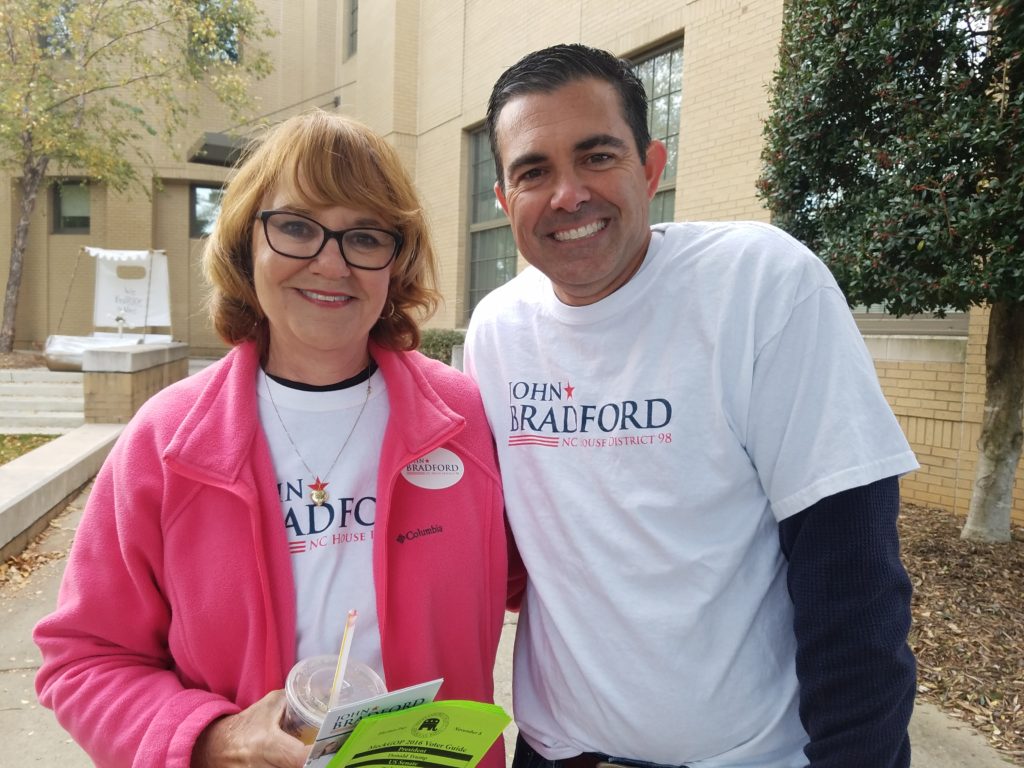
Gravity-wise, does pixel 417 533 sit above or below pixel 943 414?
above

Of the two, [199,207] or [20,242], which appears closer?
[20,242]

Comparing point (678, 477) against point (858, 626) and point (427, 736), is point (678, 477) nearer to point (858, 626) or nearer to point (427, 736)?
point (858, 626)

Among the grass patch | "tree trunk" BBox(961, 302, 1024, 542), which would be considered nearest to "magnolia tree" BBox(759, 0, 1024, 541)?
"tree trunk" BBox(961, 302, 1024, 542)

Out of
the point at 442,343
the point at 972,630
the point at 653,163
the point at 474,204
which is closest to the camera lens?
the point at 653,163

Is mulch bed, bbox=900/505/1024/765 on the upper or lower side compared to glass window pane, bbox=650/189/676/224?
lower

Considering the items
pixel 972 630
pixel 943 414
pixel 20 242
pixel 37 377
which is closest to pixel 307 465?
pixel 972 630

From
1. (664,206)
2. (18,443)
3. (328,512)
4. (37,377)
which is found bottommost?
(18,443)

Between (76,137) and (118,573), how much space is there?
614 inches

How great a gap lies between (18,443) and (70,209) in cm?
1380

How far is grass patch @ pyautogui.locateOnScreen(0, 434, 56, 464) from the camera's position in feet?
27.0

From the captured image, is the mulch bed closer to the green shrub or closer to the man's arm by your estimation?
the man's arm

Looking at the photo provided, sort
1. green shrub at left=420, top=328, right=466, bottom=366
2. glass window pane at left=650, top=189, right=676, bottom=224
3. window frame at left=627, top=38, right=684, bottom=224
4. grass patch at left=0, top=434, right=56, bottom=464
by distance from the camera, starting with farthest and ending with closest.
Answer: green shrub at left=420, top=328, right=466, bottom=366
glass window pane at left=650, top=189, right=676, bottom=224
window frame at left=627, top=38, right=684, bottom=224
grass patch at left=0, top=434, right=56, bottom=464

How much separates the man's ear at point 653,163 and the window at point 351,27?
786 inches

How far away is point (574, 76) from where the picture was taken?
173 centimetres
